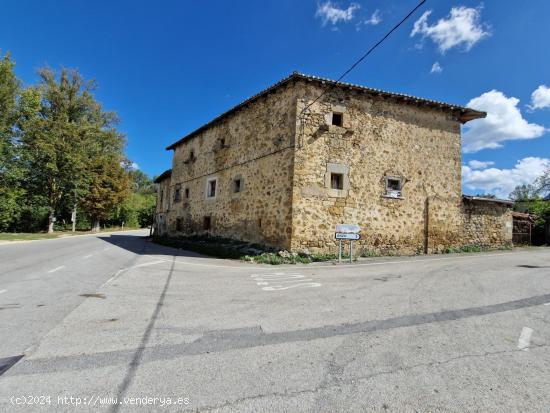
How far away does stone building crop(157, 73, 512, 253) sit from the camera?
503 inches

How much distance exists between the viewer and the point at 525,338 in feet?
12.0

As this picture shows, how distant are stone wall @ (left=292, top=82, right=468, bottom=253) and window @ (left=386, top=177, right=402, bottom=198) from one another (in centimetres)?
17

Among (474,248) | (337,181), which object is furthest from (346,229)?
(474,248)

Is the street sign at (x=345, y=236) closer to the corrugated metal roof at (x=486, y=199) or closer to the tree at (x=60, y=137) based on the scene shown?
the corrugated metal roof at (x=486, y=199)

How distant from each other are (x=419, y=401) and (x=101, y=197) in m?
42.3

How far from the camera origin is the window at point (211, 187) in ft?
59.5

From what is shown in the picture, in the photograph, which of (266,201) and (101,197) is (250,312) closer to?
(266,201)

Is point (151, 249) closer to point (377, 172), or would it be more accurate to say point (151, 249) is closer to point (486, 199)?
point (377, 172)

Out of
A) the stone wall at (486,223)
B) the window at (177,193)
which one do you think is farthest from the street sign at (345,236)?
the window at (177,193)

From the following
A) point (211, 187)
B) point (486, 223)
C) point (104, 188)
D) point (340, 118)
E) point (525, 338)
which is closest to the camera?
point (525, 338)

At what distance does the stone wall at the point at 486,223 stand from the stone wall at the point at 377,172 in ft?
2.14

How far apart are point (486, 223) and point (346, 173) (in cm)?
873

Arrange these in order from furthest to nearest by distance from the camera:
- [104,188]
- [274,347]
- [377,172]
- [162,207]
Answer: [104,188] → [162,207] → [377,172] → [274,347]

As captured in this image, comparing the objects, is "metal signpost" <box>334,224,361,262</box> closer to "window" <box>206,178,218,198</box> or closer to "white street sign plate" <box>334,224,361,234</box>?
"white street sign plate" <box>334,224,361,234</box>
